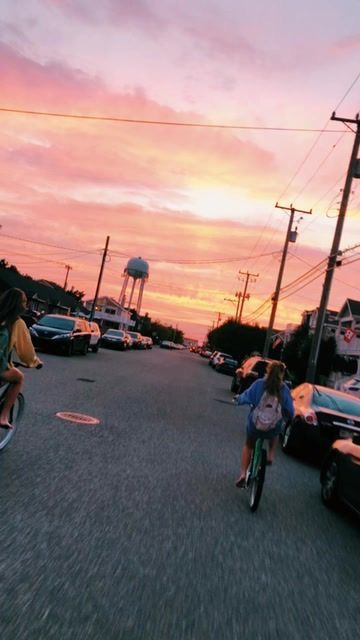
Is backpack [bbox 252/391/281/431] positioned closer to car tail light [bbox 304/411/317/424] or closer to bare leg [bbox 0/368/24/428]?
bare leg [bbox 0/368/24/428]

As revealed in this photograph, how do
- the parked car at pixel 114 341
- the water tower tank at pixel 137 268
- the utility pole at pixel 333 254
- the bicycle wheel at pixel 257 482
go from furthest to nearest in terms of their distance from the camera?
the water tower tank at pixel 137 268 < the parked car at pixel 114 341 < the utility pole at pixel 333 254 < the bicycle wheel at pixel 257 482

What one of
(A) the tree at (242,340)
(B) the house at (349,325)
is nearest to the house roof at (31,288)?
(A) the tree at (242,340)

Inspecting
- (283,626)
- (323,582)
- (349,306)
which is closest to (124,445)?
(323,582)

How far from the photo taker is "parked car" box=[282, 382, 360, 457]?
1075cm

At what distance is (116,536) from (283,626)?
63.3 inches

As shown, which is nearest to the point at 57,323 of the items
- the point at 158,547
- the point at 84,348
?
the point at 84,348

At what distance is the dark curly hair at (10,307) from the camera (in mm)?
6495

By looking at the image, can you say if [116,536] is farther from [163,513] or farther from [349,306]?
[349,306]

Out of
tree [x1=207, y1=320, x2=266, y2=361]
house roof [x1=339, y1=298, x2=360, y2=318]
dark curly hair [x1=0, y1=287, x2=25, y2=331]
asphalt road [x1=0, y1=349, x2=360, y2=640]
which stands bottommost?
asphalt road [x1=0, y1=349, x2=360, y2=640]

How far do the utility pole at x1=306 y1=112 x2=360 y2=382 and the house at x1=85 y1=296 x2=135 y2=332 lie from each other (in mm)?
79441

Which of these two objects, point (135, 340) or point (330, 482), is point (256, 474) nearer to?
point (330, 482)

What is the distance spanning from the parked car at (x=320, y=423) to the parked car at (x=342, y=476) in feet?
8.22

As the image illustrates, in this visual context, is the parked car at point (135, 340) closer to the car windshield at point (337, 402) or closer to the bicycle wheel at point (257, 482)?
the car windshield at point (337, 402)

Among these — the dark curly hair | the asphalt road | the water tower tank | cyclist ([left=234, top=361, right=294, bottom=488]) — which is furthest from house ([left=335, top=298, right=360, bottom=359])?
the water tower tank
